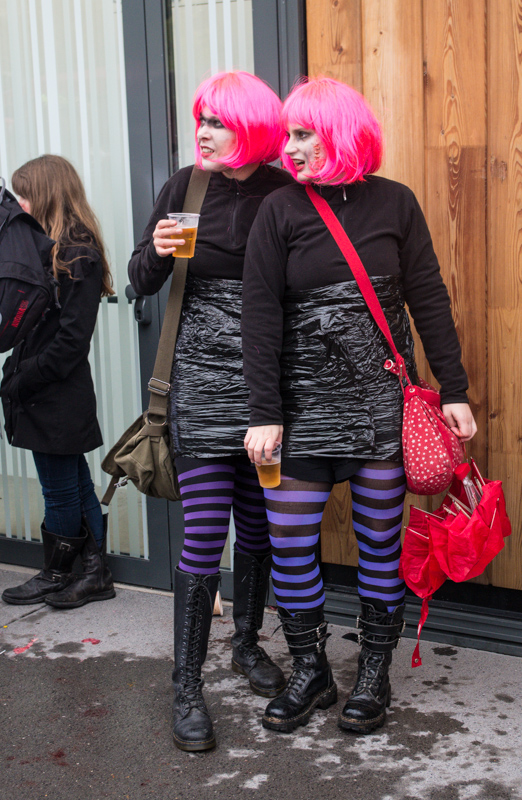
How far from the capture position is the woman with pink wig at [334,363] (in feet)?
7.06

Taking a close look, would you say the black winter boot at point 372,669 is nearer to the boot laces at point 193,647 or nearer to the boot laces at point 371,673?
the boot laces at point 371,673

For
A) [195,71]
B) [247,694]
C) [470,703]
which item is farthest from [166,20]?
[470,703]

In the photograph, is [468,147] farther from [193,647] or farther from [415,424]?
[193,647]

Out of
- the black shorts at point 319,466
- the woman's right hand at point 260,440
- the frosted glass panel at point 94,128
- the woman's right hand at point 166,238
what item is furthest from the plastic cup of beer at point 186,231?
the frosted glass panel at point 94,128

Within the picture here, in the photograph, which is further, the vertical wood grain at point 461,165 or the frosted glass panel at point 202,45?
the frosted glass panel at point 202,45

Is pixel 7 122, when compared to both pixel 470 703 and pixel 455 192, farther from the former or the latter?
pixel 470 703

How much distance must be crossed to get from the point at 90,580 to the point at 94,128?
6.29 feet

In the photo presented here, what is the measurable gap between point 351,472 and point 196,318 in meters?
0.63

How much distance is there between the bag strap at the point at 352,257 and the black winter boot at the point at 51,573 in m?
1.80

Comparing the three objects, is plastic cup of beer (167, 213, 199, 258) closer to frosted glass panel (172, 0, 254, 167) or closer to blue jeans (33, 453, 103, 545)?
frosted glass panel (172, 0, 254, 167)

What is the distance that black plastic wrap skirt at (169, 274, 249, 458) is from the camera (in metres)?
2.33

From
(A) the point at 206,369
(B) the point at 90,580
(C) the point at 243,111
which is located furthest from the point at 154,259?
(B) the point at 90,580

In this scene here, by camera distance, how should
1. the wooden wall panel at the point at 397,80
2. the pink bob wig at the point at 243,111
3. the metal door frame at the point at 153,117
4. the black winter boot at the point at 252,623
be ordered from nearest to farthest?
1. the pink bob wig at the point at 243,111
2. the black winter boot at the point at 252,623
3. the wooden wall panel at the point at 397,80
4. the metal door frame at the point at 153,117

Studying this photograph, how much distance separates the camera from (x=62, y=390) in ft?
10.5
